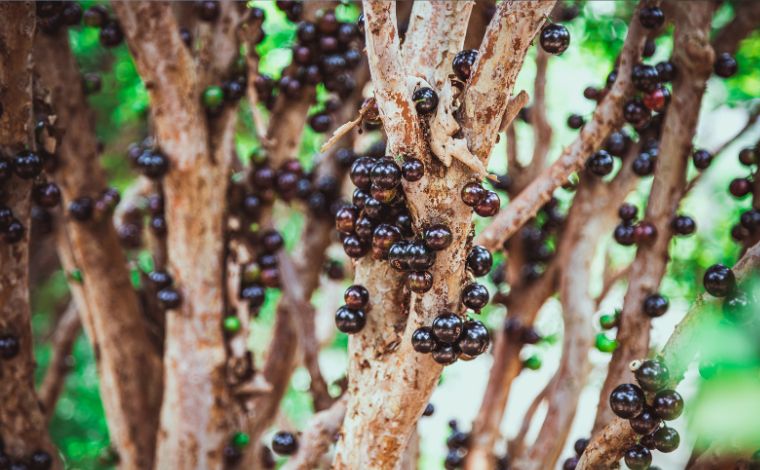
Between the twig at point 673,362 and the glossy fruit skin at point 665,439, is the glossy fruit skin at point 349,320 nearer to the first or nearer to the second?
the twig at point 673,362

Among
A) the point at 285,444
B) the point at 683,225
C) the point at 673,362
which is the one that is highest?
the point at 683,225

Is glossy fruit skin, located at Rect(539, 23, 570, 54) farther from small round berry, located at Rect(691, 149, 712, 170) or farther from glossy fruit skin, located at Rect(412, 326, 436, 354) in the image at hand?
small round berry, located at Rect(691, 149, 712, 170)

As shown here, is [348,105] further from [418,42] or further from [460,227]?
[460,227]

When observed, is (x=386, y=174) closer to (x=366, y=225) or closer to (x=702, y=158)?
(x=366, y=225)

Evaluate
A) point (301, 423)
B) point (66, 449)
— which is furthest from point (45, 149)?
point (301, 423)

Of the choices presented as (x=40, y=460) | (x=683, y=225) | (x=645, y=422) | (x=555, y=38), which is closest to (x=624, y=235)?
(x=683, y=225)

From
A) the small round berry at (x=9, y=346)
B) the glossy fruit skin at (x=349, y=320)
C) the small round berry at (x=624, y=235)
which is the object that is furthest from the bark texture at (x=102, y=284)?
the small round berry at (x=624, y=235)
